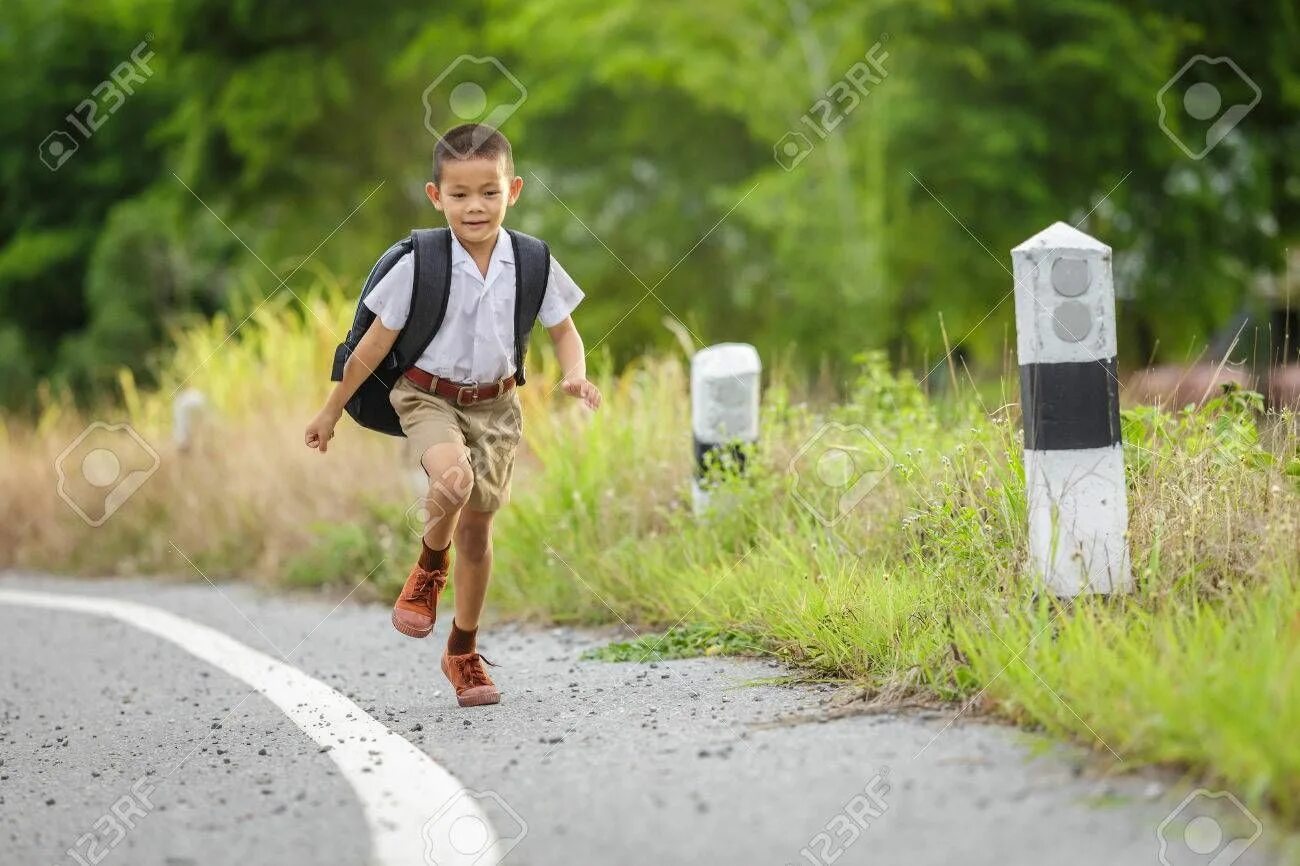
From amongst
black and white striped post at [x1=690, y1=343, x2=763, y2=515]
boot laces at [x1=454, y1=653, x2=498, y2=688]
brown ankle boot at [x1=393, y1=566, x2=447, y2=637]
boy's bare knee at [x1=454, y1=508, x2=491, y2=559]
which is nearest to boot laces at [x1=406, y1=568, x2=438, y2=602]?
brown ankle boot at [x1=393, y1=566, x2=447, y2=637]

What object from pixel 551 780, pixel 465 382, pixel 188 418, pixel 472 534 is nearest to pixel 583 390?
pixel 465 382

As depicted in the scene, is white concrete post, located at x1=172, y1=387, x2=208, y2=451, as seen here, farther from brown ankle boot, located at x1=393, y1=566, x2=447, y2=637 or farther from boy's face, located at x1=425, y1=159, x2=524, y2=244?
boy's face, located at x1=425, y1=159, x2=524, y2=244

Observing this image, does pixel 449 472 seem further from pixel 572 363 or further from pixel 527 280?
pixel 527 280

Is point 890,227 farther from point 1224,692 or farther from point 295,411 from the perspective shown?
point 1224,692

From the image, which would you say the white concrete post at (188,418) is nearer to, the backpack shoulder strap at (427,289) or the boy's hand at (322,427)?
the boy's hand at (322,427)

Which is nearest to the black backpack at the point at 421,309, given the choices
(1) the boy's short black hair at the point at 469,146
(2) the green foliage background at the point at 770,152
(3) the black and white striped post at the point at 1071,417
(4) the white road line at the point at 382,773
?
(1) the boy's short black hair at the point at 469,146

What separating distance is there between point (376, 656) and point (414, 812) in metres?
2.70

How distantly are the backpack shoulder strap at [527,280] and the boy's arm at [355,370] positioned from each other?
1.34 ft

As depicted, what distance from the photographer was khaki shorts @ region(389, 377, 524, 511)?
14.8 ft

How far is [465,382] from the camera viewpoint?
4.59 metres

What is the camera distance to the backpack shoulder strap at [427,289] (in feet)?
14.7

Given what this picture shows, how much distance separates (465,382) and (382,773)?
136 centimetres

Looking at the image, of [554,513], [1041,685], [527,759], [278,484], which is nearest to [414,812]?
[527,759]

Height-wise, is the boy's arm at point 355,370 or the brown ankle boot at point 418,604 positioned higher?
the boy's arm at point 355,370
